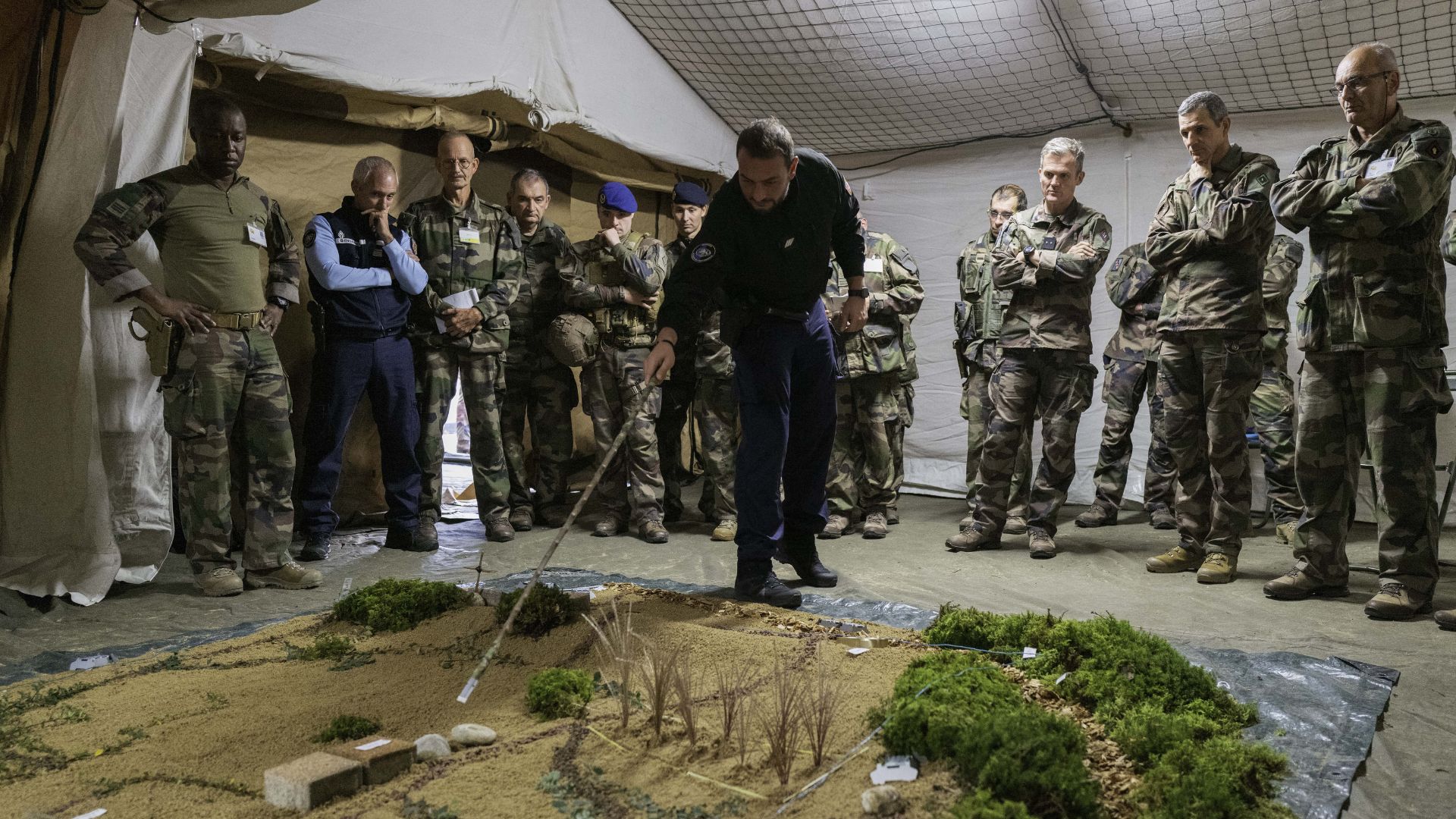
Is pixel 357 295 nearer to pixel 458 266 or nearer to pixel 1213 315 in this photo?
pixel 458 266

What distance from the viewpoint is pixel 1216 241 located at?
4004 mm

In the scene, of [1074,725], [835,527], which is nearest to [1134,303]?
[835,527]

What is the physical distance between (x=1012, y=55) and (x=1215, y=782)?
5.03 metres

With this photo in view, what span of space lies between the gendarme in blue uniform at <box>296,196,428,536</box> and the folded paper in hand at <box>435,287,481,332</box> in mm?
168

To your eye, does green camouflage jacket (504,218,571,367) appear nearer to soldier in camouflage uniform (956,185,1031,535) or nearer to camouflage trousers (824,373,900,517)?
camouflage trousers (824,373,900,517)

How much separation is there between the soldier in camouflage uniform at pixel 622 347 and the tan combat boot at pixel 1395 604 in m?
3.20

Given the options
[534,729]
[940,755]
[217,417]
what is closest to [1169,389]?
[940,755]

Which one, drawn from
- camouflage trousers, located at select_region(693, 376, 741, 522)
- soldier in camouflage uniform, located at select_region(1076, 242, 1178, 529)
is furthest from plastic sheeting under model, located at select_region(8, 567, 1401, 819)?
soldier in camouflage uniform, located at select_region(1076, 242, 1178, 529)

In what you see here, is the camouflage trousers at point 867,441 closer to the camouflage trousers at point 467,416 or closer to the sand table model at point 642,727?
the camouflage trousers at point 467,416

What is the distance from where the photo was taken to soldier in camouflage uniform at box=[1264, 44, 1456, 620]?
11.1ft

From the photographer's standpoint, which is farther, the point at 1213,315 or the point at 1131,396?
the point at 1131,396

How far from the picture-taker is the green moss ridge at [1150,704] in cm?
181

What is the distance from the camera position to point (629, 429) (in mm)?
5410

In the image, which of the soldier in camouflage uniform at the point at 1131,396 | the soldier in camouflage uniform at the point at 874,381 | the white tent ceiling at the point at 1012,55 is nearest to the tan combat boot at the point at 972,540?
the soldier in camouflage uniform at the point at 874,381
